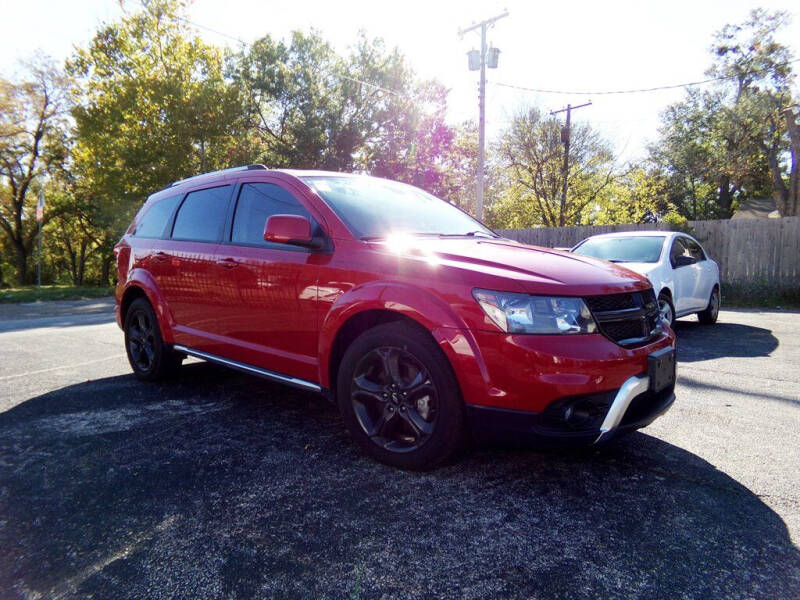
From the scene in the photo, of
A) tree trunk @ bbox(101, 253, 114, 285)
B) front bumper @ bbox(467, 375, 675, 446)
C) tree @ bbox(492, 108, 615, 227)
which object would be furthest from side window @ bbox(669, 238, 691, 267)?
tree trunk @ bbox(101, 253, 114, 285)

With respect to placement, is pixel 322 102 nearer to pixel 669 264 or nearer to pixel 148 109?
pixel 148 109

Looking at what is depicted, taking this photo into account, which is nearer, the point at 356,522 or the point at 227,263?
the point at 356,522

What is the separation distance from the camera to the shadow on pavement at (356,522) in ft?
5.82

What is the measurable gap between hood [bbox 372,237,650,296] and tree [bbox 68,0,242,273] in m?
21.5

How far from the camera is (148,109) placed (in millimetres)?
21375

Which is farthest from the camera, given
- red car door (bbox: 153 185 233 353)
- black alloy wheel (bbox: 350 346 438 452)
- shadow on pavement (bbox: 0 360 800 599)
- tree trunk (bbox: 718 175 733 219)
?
tree trunk (bbox: 718 175 733 219)

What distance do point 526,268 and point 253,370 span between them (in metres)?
2.01

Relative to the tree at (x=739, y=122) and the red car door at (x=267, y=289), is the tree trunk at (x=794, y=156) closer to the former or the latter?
the tree at (x=739, y=122)

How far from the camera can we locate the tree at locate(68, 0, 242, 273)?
69.2 ft

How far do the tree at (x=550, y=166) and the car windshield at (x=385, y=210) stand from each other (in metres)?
24.1

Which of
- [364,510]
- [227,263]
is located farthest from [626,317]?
[227,263]

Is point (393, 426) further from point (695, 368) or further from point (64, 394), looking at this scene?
point (695, 368)

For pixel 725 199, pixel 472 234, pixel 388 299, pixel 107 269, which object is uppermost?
pixel 725 199

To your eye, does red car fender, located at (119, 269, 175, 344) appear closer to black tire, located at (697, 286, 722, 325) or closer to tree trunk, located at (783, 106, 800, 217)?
black tire, located at (697, 286, 722, 325)
